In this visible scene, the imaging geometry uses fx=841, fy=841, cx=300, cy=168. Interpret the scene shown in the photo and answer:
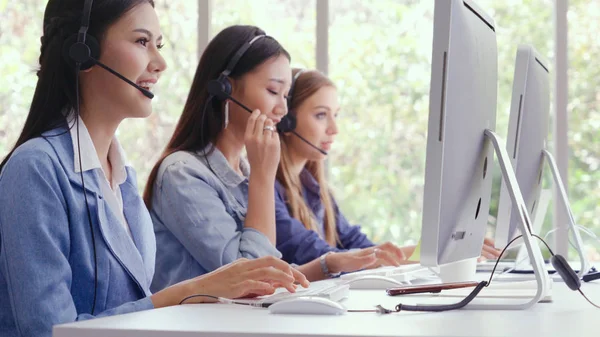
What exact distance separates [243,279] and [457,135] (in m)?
0.41

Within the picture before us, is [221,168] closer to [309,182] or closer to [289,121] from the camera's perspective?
[289,121]

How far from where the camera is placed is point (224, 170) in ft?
7.41

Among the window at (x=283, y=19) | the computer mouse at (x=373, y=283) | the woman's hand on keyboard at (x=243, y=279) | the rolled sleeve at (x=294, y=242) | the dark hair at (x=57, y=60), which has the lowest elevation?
the rolled sleeve at (x=294, y=242)

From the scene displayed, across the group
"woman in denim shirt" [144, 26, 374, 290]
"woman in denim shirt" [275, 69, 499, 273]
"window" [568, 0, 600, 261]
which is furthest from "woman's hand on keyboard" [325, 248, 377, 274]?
"window" [568, 0, 600, 261]

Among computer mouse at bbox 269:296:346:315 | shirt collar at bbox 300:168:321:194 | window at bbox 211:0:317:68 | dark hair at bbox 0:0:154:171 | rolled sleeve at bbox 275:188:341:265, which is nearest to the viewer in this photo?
computer mouse at bbox 269:296:346:315

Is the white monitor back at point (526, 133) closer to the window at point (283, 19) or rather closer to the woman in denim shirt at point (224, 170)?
the woman in denim shirt at point (224, 170)

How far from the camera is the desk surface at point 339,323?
37.0 inches

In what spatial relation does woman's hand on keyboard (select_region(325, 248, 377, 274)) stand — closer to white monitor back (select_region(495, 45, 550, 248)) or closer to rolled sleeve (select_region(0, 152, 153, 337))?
white monitor back (select_region(495, 45, 550, 248))

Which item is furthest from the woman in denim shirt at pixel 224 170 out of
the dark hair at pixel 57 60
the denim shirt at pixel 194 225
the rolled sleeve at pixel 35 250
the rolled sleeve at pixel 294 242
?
the rolled sleeve at pixel 35 250

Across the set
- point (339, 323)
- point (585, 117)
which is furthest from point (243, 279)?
point (585, 117)

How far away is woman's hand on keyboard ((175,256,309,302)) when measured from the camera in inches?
53.2

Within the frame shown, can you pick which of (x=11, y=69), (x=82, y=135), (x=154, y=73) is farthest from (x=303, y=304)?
(x=11, y=69)

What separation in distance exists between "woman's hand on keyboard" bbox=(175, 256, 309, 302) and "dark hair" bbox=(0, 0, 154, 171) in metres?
0.42

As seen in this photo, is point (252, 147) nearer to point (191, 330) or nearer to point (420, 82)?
point (191, 330)
